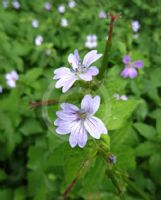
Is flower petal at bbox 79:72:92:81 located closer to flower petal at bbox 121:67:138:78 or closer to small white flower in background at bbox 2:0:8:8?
flower petal at bbox 121:67:138:78

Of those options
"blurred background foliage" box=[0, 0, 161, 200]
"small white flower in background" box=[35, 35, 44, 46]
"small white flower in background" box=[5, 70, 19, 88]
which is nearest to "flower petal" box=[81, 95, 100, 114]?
"blurred background foliage" box=[0, 0, 161, 200]

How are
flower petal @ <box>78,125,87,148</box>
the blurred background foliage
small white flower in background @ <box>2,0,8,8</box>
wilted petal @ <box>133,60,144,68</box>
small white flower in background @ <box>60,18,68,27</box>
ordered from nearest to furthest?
flower petal @ <box>78,125,87,148</box>
the blurred background foliage
wilted petal @ <box>133,60,144,68</box>
small white flower in background @ <box>60,18,68,27</box>
small white flower in background @ <box>2,0,8,8</box>

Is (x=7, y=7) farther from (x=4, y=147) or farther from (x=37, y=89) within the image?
(x=4, y=147)

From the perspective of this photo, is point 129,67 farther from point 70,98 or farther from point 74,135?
point 74,135

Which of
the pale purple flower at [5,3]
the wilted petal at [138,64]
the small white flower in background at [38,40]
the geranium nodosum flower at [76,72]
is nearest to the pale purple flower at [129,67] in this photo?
the wilted petal at [138,64]

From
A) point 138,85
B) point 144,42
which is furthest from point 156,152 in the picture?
point 144,42

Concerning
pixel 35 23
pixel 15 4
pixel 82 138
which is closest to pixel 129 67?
pixel 35 23
